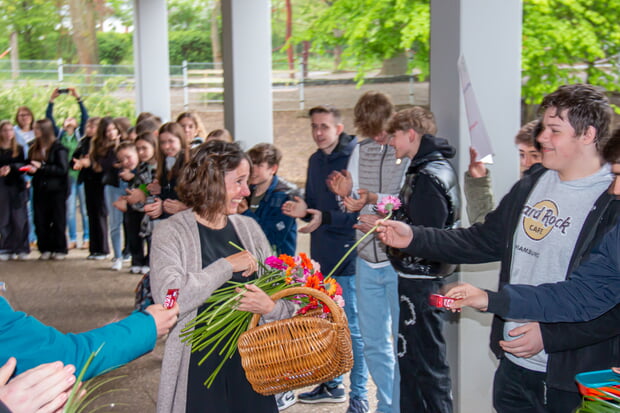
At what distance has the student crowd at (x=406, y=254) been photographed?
2.73 m

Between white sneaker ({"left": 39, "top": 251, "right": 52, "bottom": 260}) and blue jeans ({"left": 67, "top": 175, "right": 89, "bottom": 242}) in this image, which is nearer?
white sneaker ({"left": 39, "top": 251, "right": 52, "bottom": 260})

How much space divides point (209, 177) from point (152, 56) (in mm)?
10070

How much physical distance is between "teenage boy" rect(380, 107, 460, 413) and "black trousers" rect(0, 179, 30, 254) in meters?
7.94

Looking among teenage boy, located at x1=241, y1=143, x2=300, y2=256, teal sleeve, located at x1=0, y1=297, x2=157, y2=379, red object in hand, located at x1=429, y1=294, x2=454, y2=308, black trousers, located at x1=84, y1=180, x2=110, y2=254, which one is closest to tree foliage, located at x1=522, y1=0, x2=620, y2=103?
black trousers, located at x1=84, y1=180, x2=110, y2=254

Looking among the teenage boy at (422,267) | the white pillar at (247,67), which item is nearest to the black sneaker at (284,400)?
the teenage boy at (422,267)

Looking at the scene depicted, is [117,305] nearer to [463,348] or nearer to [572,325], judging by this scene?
[463,348]

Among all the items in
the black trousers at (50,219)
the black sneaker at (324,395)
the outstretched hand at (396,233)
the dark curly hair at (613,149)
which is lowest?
the black sneaker at (324,395)

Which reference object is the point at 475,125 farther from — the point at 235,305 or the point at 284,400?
the point at 284,400

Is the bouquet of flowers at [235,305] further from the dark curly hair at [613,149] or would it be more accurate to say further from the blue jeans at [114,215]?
the blue jeans at [114,215]

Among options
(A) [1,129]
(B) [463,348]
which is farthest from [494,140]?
(A) [1,129]

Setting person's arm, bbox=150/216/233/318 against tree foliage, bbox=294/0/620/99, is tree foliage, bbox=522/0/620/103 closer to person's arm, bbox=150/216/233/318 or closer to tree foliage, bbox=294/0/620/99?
tree foliage, bbox=294/0/620/99

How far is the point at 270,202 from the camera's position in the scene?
5578 millimetres

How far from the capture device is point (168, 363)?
3342 mm

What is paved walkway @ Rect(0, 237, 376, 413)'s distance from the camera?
5.74 meters
